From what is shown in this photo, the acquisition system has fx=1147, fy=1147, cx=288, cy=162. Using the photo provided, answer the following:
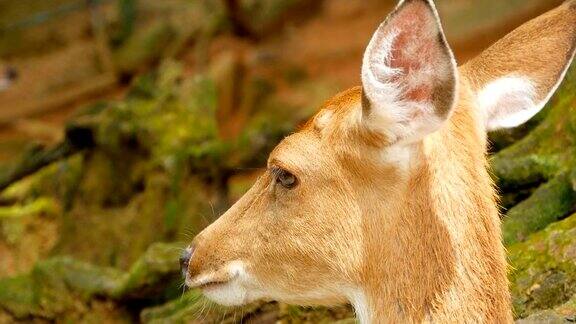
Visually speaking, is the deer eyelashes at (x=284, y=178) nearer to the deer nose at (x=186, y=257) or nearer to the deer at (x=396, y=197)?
the deer at (x=396, y=197)

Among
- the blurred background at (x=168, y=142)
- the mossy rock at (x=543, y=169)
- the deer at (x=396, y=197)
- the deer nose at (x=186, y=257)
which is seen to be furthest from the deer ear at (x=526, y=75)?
the mossy rock at (x=543, y=169)

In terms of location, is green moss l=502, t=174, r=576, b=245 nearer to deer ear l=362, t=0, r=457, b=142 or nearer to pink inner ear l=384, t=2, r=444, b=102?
deer ear l=362, t=0, r=457, b=142

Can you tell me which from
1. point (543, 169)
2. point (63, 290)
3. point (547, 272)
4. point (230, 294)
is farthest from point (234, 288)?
point (63, 290)

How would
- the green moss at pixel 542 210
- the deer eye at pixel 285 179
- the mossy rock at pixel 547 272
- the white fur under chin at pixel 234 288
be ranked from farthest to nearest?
1. the green moss at pixel 542 210
2. the mossy rock at pixel 547 272
3. the white fur under chin at pixel 234 288
4. the deer eye at pixel 285 179

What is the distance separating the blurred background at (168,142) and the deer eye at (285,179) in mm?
1490

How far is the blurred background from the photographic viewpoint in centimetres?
667

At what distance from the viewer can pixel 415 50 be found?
401 cm

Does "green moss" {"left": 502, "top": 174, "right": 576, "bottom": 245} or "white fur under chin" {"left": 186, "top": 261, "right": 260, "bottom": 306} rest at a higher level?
"white fur under chin" {"left": 186, "top": 261, "right": 260, "bottom": 306}

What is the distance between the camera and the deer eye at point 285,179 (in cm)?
462

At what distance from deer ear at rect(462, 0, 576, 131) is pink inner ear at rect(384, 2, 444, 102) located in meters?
0.81

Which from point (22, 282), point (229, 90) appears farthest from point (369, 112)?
point (229, 90)

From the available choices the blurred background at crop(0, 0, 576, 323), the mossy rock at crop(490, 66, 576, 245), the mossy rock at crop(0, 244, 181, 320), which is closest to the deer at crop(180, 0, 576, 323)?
the blurred background at crop(0, 0, 576, 323)

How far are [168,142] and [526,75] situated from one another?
566 cm

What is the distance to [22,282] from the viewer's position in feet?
27.2
